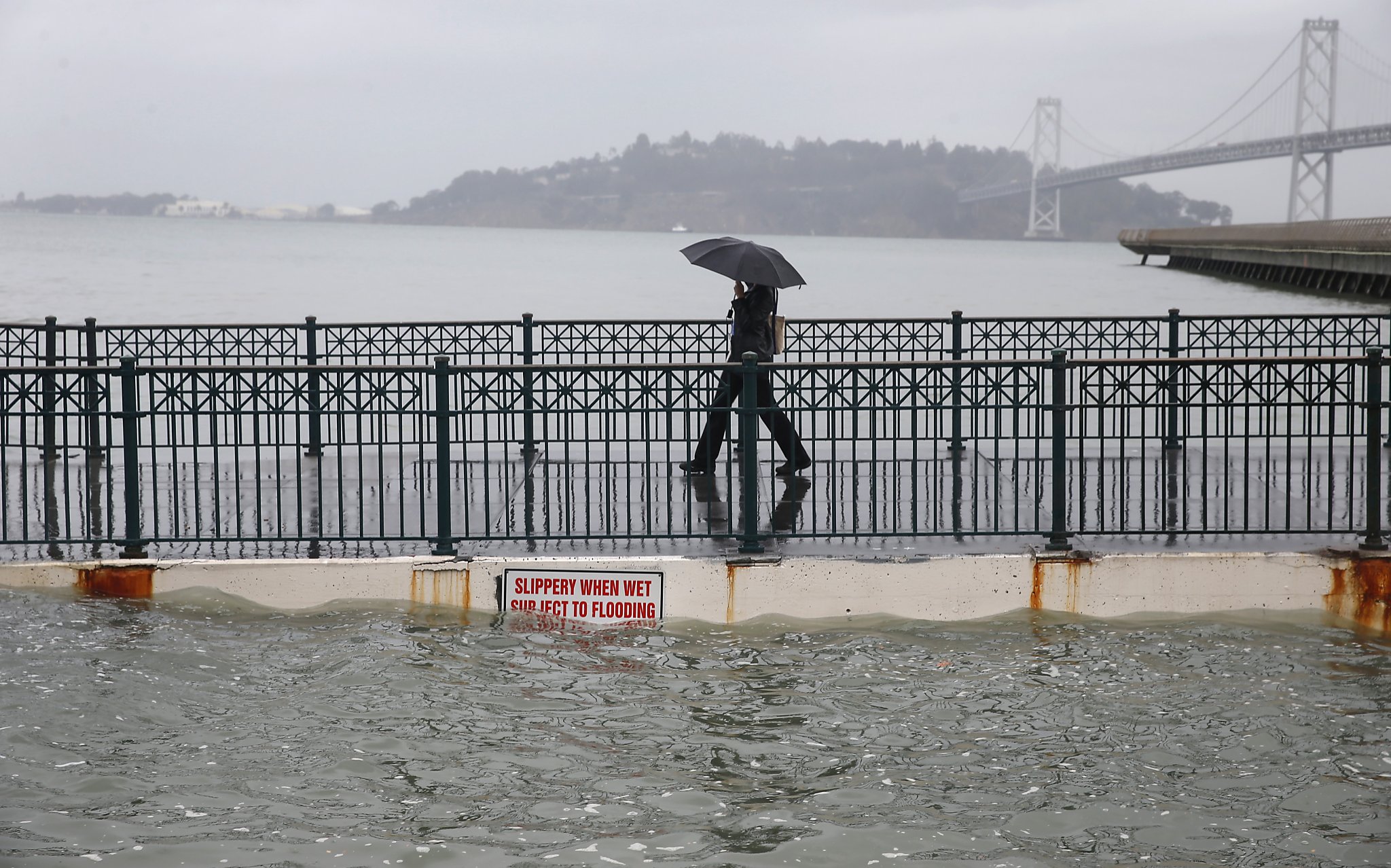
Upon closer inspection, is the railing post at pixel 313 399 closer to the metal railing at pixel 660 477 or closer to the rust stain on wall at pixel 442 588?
the metal railing at pixel 660 477

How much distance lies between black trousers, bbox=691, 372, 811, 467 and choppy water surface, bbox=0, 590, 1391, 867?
152cm

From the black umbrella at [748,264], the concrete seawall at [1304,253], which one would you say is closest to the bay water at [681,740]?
the black umbrella at [748,264]

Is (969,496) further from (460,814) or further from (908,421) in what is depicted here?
(908,421)

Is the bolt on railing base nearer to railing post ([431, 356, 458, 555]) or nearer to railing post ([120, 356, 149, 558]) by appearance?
railing post ([431, 356, 458, 555])

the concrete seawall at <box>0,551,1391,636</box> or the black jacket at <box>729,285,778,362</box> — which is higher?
the black jacket at <box>729,285,778,362</box>

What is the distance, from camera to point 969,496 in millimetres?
10367

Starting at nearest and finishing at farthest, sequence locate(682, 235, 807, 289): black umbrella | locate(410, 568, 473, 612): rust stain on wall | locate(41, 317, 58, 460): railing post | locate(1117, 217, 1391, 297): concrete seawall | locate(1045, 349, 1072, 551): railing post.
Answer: locate(1045, 349, 1072, 551): railing post → locate(410, 568, 473, 612): rust stain on wall → locate(41, 317, 58, 460): railing post → locate(682, 235, 807, 289): black umbrella → locate(1117, 217, 1391, 297): concrete seawall

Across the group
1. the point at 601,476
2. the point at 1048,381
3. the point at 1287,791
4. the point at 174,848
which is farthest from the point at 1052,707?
the point at 1048,381

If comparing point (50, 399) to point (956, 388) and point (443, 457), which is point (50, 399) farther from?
point (956, 388)

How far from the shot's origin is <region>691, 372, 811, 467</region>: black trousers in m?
8.77

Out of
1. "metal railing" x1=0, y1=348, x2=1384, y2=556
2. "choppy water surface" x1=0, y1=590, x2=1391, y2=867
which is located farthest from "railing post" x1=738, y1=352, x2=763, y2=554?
"choppy water surface" x1=0, y1=590, x2=1391, y2=867

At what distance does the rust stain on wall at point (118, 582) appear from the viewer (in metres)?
8.32

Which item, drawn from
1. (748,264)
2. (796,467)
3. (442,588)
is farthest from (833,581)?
(748,264)

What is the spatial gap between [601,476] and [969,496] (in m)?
3.01
